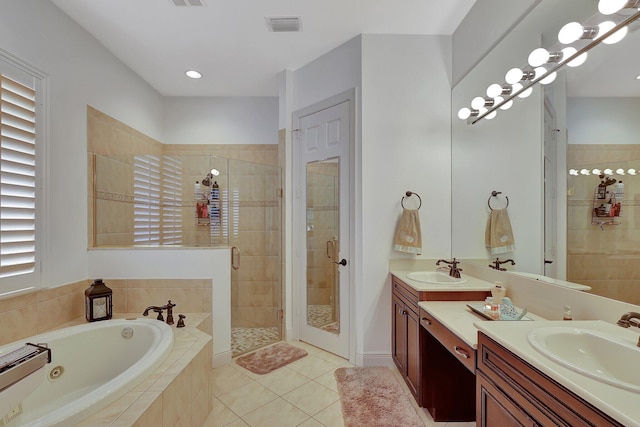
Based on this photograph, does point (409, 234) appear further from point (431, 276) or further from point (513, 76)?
point (513, 76)

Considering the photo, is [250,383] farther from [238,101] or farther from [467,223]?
[238,101]

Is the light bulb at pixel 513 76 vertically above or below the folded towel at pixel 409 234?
above

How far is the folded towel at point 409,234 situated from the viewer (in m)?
2.43

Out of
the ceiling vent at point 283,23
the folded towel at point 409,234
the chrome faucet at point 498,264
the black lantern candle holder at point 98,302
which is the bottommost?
the black lantern candle holder at point 98,302

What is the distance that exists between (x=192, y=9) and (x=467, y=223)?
264 cm

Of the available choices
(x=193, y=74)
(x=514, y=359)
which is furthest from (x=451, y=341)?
(x=193, y=74)

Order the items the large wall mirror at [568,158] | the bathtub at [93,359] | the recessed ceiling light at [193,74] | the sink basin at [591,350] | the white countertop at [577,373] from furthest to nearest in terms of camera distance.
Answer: the recessed ceiling light at [193,74] < the bathtub at [93,359] < the large wall mirror at [568,158] < the sink basin at [591,350] < the white countertop at [577,373]

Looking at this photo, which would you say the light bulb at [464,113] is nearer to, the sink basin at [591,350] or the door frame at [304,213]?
the door frame at [304,213]

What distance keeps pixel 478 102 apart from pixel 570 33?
78 centimetres

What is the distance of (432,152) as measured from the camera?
256cm

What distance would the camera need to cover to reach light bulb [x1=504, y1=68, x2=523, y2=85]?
1767mm

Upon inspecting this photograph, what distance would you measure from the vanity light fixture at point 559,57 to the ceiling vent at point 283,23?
1491mm

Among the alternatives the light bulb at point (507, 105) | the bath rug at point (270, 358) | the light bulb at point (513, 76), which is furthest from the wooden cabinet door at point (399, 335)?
the light bulb at point (513, 76)

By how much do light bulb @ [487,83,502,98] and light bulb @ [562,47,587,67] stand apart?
0.47 meters
